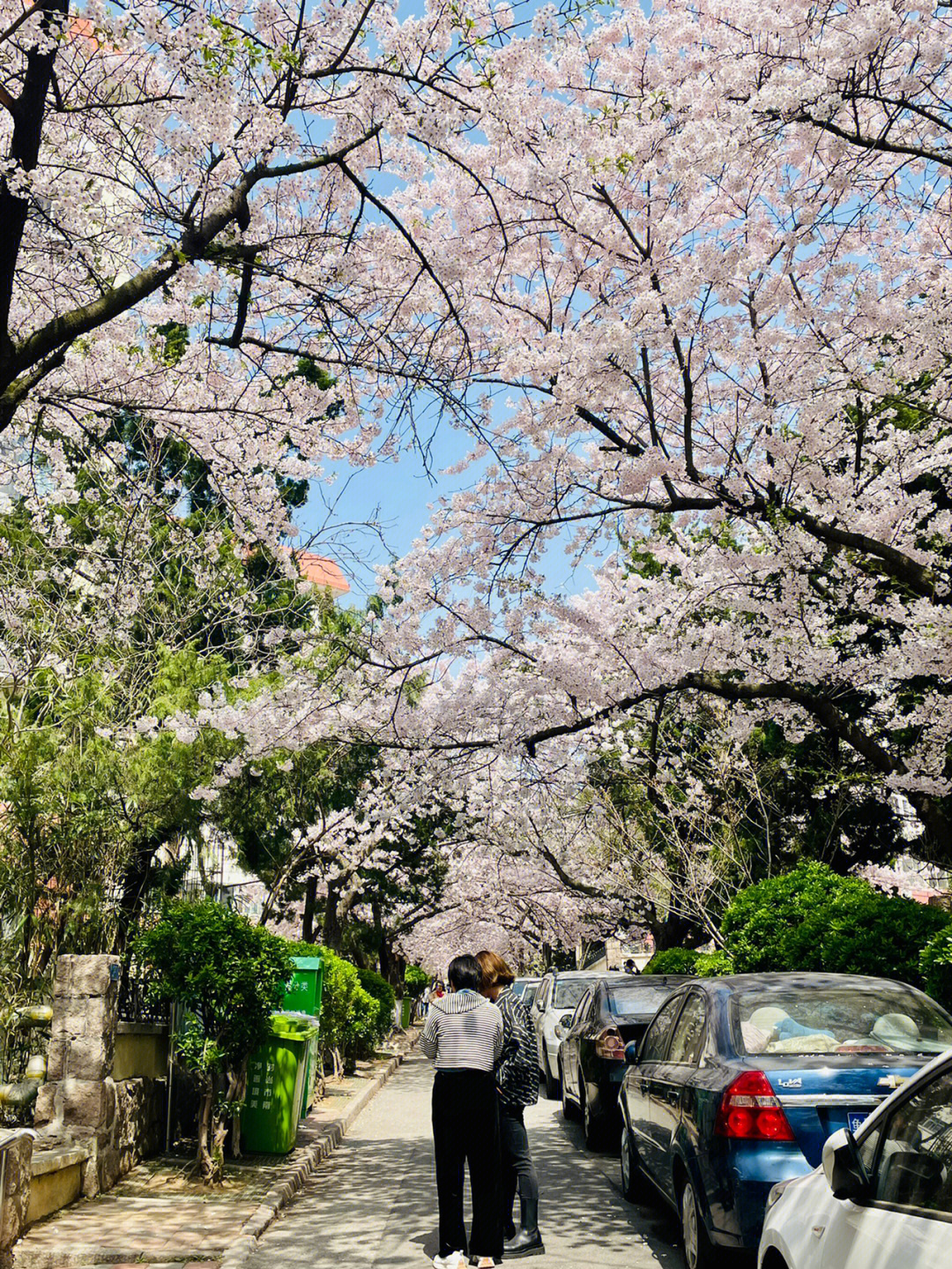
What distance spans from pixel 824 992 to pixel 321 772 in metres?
10.5

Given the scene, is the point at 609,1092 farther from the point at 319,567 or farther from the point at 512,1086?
the point at 319,567

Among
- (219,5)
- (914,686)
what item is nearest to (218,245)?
(219,5)

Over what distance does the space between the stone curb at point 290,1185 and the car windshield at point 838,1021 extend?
322 cm

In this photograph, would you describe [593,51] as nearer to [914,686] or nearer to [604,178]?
[604,178]

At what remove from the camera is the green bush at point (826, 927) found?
9977mm

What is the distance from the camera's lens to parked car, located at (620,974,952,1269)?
5.44 m

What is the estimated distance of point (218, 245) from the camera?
7016 mm

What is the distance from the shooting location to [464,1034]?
22.2 ft

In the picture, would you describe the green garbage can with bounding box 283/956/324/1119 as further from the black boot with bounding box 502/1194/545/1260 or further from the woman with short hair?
the black boot with bounding box 502/1194/545/1260

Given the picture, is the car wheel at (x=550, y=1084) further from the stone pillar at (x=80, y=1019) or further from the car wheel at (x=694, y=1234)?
the car wheel at (x=694, y=1234)

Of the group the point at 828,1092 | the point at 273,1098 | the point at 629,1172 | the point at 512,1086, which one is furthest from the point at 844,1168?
the point at 273,1098

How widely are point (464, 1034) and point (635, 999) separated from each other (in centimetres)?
588

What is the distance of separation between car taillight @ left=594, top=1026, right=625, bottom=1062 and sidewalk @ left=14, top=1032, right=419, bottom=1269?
285 cm

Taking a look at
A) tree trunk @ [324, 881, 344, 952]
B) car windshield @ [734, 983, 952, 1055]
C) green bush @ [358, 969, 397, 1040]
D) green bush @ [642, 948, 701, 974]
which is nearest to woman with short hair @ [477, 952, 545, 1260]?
car windshield @ [734, 983, 952, 1055]
